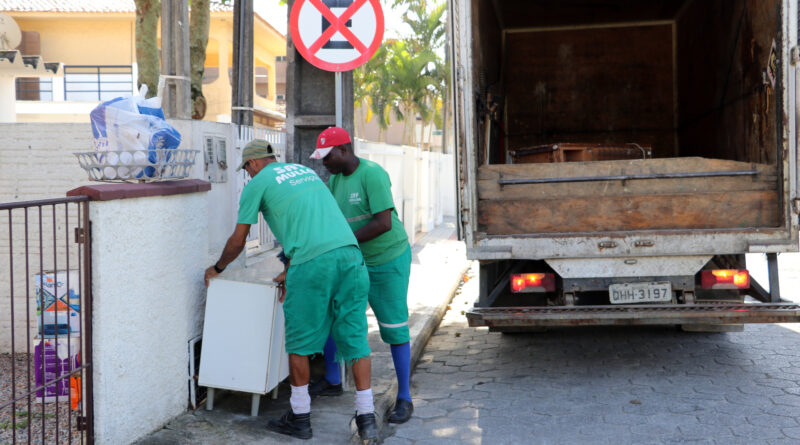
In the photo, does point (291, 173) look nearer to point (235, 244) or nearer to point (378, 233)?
point (235, 244)

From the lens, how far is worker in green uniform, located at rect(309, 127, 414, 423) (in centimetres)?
481

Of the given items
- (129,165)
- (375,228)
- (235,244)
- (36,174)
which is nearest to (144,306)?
(235,244)

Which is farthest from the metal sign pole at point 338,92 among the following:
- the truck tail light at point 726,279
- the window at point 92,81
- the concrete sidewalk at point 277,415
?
the window at point 92,81

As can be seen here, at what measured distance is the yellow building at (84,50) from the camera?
26.2 meters

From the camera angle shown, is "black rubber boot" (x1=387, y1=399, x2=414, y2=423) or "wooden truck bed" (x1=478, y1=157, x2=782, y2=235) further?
"wooden truck bed" (x1=478, y1=157, x2=782, y2=235)

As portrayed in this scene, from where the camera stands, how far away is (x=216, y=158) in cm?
531

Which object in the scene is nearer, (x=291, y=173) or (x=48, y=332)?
(x=291, y=173)

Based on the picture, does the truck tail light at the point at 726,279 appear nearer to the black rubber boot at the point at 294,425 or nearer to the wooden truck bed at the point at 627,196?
the wooden truck bed at the point at 627,196

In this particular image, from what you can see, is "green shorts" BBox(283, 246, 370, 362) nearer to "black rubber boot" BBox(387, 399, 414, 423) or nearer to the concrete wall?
"black rubber boot" BBox(387, 399, 414, 423)

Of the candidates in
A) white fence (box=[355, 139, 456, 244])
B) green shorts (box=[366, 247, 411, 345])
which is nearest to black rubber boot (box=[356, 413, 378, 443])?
green shorts (box=[366, 247, 411, 345])

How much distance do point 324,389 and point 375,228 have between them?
1249 millimetres

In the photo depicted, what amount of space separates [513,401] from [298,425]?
160 centimetres

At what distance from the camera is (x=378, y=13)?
555cm

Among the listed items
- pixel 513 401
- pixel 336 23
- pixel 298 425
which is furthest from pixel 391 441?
pixel 336 23
